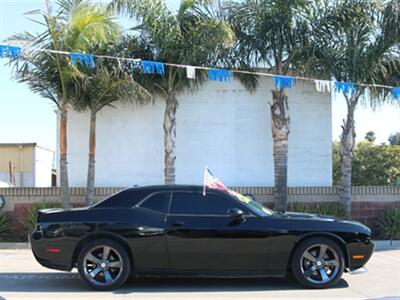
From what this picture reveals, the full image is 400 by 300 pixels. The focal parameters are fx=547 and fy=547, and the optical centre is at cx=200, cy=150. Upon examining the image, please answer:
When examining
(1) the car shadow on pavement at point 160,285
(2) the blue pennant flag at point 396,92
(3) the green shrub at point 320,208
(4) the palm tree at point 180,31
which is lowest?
(1) the car shadow on pavement at point 160,285

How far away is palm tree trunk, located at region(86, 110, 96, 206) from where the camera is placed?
1443 centimetres

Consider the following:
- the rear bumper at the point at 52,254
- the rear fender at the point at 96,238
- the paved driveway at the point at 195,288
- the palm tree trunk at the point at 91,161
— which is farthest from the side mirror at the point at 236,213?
the palm tree trunk at the point at 91,161

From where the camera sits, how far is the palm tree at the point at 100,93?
13680 mm

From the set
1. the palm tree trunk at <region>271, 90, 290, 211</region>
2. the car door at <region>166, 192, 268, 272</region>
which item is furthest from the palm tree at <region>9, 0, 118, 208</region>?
the car door at <region>166, 192, 268, 272</region>

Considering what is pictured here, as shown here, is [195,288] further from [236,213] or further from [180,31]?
[180,31]

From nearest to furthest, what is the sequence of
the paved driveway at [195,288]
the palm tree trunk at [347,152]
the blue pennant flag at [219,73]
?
1. the paved driveway at [195,288]
2. the blue pennant flag at [219,73]
3. the palm tree trunk at [347,152]

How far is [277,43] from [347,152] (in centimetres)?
354

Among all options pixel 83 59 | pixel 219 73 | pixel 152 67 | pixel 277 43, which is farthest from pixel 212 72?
pixel 83 59

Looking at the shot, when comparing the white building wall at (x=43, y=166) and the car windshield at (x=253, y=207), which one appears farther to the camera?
the white building wall at (x=43, y=166)

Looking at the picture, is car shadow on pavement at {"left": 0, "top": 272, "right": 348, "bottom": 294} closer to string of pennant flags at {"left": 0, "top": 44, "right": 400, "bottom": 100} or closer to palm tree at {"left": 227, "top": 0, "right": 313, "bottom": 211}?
string of pennant flags at {"left": 0, "top": 44, "right": 400, "bottom": 100}

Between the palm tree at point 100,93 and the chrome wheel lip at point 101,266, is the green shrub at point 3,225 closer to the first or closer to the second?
the palm tree at point 100,93

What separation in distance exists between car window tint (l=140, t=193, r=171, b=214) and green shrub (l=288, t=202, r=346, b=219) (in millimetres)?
7321

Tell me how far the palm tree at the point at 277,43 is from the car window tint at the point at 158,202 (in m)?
6.76

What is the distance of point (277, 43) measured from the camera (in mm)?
13984
